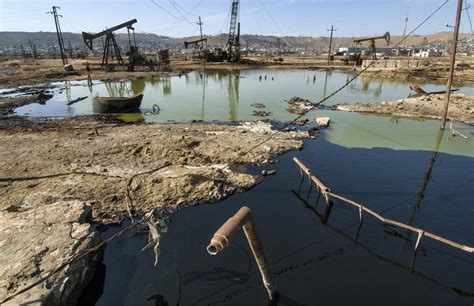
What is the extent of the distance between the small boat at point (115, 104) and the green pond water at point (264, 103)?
2.05 ft

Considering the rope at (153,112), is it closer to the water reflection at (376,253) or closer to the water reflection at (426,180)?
the water reflection at (376,253)

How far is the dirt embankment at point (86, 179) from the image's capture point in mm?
5637

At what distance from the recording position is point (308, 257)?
6980 mm

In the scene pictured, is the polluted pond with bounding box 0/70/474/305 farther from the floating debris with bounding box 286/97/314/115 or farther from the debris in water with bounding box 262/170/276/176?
the floating debris with bounding box 286/97/314/115

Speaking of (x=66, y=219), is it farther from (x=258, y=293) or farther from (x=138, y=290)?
(x=258, y=293)

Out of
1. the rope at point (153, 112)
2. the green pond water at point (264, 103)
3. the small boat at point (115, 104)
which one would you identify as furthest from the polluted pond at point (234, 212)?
the rope at point (153, 112)

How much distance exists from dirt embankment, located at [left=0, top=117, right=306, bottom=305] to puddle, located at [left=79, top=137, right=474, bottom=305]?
0.72 m

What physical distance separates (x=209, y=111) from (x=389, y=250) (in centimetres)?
1595

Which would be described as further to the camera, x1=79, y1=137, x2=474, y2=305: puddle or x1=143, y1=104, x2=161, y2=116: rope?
x1=143, y1=104, x2=161, y2=116: rope

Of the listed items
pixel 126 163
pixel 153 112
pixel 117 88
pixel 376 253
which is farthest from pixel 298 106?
pixel 117 88

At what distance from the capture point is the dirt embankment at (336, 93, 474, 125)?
19453mm

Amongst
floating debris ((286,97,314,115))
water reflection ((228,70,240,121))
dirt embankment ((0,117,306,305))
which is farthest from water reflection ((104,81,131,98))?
floating debris ((286,97,314,115))

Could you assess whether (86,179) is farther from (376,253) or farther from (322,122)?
(322,122)

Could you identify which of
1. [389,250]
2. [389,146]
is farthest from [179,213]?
[389,146]
